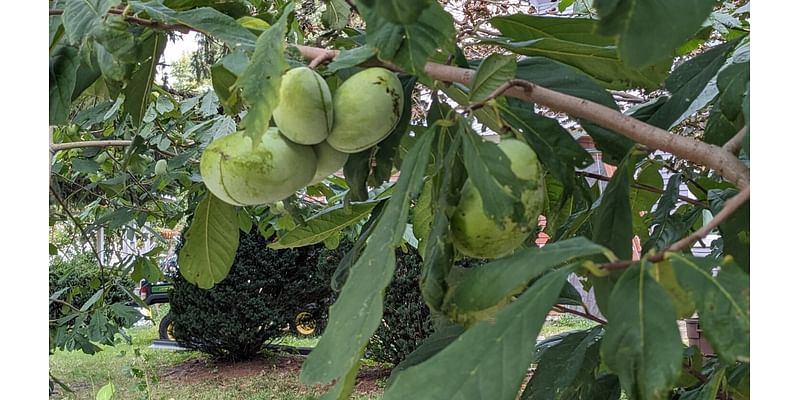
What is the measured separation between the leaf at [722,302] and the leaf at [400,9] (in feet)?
1.03

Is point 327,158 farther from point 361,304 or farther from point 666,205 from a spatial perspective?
point 666,205

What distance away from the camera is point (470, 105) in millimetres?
805

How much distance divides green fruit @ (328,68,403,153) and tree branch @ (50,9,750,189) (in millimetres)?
55

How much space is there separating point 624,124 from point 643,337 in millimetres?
252

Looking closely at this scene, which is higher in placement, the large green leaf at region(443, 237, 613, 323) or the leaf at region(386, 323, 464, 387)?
the large green leaf at region(443, 237, 613, 323)

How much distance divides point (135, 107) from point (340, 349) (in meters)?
0.73

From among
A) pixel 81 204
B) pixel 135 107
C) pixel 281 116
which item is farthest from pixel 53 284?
pixel 281 116

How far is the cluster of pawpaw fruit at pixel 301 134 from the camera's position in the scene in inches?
30.7

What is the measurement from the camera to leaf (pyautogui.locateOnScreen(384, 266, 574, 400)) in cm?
57

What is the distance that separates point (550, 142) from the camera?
2.83 feet

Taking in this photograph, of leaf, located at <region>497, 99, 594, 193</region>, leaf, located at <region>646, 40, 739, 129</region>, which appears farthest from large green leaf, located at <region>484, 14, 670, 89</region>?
leaf, located at <region>497, 99, 594, 193</region>

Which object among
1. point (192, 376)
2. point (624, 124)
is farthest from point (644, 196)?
point (192, 376)

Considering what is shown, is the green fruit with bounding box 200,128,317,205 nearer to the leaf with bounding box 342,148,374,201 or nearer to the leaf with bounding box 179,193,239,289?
the leaf with bounding box 342,148,374,201

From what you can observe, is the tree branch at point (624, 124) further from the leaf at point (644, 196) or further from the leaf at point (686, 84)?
the leaf at point (644, 196)
